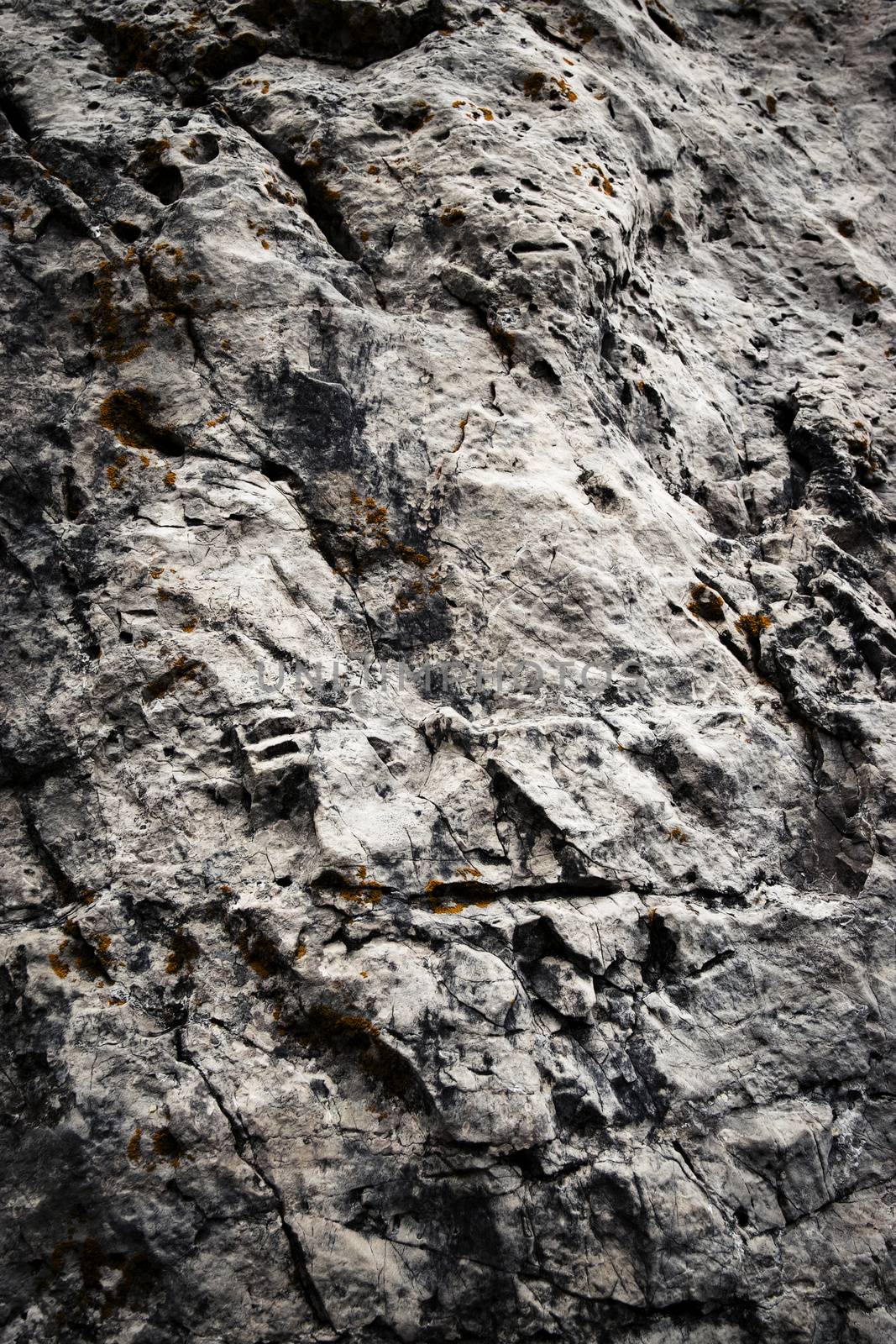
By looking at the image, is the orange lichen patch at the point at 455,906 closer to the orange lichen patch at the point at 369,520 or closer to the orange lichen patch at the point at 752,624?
the orange lichen patch at the point at 369,520

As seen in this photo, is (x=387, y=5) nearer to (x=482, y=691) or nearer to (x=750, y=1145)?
(x=482, y=691)

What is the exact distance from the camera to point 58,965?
15.3 feet

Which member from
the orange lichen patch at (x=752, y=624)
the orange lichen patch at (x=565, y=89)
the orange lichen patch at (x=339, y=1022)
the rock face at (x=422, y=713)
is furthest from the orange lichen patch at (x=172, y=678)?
the orange lichen patch at (x=565, y=89)

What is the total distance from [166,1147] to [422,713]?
2726 mm

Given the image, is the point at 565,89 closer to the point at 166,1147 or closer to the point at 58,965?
the point at 58,965

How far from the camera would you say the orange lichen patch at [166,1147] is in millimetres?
4309

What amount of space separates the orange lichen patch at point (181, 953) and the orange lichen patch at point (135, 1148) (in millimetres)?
761

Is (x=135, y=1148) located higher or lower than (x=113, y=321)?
lower

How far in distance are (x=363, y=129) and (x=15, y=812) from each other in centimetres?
584

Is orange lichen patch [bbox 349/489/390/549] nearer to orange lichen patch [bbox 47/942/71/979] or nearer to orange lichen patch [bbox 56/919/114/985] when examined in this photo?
orange lichen patch [bbox 56/919/114/985]

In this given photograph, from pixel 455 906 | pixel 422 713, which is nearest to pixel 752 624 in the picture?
pixel 422 713

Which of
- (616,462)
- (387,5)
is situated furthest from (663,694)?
(387,5)

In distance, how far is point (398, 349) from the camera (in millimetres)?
6320

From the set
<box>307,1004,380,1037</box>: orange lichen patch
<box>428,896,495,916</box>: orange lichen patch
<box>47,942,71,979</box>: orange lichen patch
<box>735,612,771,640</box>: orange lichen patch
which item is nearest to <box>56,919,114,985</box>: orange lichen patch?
<box>47,942,71,979</box>: orange lichen patch
